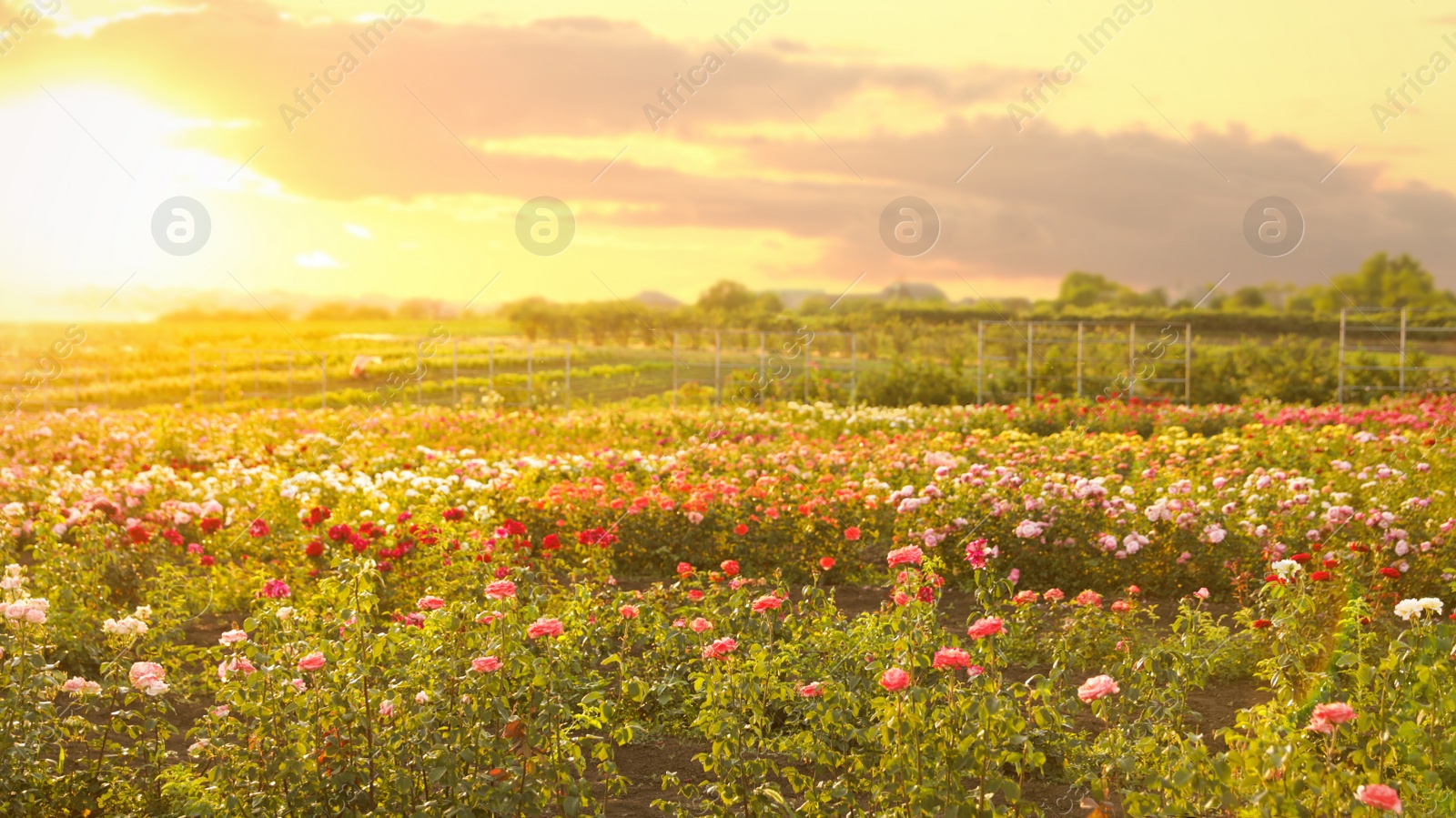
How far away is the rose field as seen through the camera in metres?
3.15

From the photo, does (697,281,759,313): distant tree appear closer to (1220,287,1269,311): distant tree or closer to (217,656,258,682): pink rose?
(1220,287,1269,311): distant tree

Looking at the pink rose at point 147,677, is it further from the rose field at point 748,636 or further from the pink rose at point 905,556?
the pink rose at point 905,556

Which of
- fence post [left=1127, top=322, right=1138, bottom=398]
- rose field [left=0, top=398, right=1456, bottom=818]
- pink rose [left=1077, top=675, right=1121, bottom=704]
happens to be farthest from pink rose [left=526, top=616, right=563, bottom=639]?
fence post [left=1127, top=322, right=1138, bottom=398]

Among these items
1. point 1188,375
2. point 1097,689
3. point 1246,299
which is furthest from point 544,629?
point 1246,299

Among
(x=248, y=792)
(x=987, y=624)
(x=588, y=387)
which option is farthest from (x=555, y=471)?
(x=588, y=387)

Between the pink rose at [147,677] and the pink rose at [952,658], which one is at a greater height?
the pink rose at [952,658]

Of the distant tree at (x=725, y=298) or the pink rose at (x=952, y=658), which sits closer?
the pink rose at (x=952, y=658)

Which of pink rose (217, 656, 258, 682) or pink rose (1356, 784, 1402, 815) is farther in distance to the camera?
pink rose (217, 656, 258, 682)

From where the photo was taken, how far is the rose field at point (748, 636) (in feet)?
10.3

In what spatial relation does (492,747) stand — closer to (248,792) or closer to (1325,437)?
(248,792)

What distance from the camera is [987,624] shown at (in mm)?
2930

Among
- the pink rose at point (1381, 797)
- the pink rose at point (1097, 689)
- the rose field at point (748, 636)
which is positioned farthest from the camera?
the rose field at point (748, 636)

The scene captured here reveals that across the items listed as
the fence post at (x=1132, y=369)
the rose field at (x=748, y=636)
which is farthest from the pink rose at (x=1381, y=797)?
the fence post at (x=1132, y=369)

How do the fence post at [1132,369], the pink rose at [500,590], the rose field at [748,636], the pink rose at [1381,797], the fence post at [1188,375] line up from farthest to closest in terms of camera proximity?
the fence post at [1132,369], the fence post at [1188,375], the pink rose at [500,590], the rose field at [748,636], the pink rose at [1381,797]
